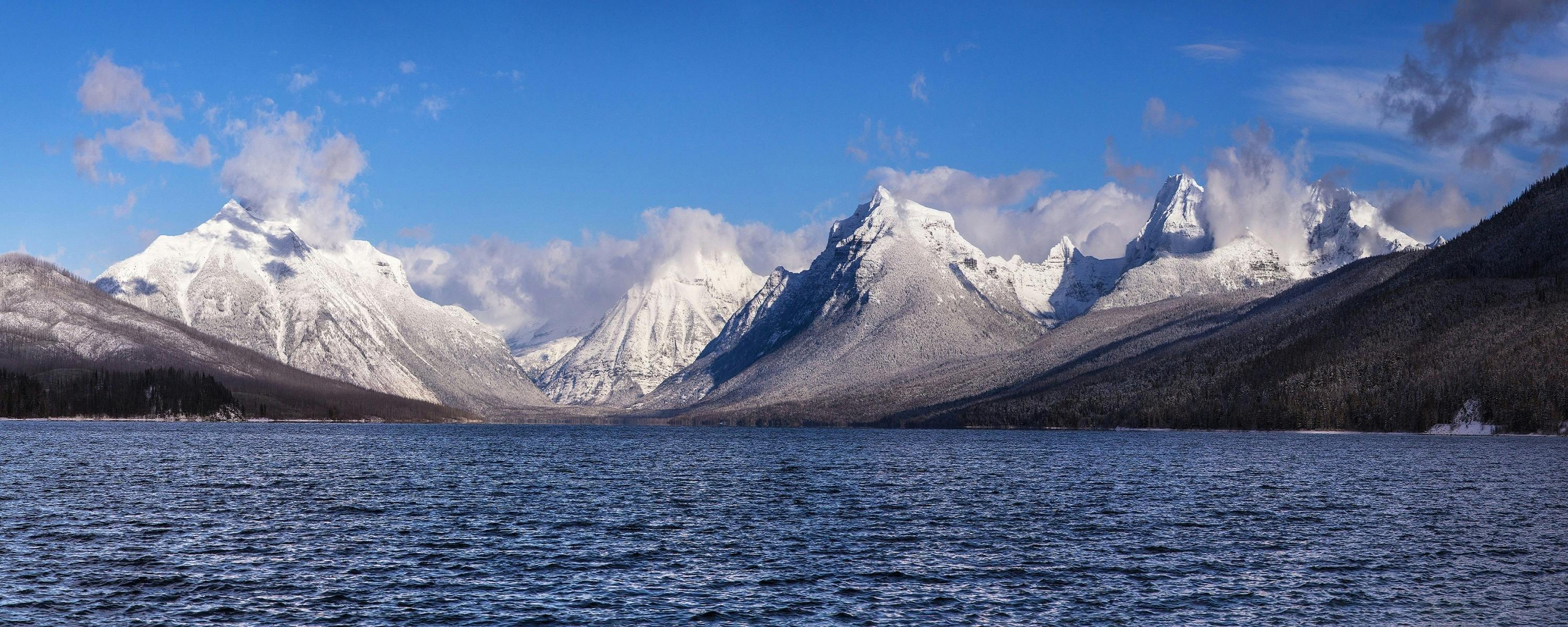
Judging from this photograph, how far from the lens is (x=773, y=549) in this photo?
7462 cm

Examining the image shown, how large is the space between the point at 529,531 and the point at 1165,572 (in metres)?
41.8

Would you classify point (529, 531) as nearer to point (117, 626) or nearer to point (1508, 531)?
point (117, 626)

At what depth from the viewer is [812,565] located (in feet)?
222

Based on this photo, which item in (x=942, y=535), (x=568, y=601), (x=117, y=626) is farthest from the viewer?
(x=942, y=535)

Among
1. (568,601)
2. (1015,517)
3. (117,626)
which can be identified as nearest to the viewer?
(117,626)

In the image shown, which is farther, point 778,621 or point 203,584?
point 203,584

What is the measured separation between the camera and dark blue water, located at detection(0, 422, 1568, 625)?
54094 mm

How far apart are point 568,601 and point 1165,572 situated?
32293 mm

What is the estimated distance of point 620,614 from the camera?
174 ft

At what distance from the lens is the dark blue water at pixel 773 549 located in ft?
177

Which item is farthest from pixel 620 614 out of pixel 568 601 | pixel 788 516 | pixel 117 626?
pixel 788 516

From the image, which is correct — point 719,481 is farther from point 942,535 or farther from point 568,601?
point 568,601

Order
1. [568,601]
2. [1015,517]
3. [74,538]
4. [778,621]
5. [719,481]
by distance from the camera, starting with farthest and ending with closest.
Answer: [719,481]
[1015,517]
[74,538]
[568,601]
[778,621]

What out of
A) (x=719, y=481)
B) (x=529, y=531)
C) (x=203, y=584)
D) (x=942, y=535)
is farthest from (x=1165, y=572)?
(x=719, y=481)
